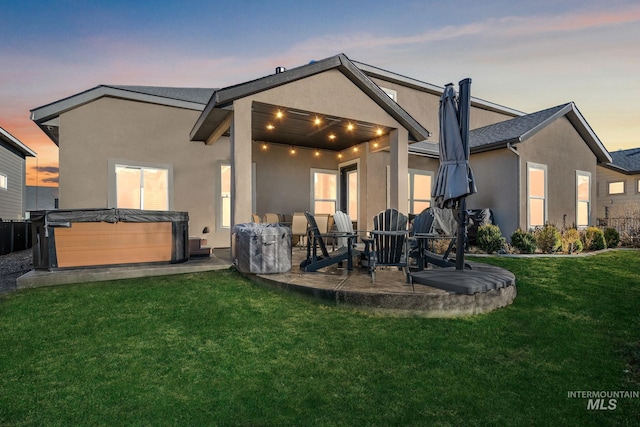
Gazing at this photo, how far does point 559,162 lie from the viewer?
10859 millimetres

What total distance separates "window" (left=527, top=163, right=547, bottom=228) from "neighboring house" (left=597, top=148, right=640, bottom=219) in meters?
8.27

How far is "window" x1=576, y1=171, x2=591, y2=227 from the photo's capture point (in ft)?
37.4

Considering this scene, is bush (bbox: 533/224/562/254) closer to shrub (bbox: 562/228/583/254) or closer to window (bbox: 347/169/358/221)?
shrub (bbox: 562/228/583/254)

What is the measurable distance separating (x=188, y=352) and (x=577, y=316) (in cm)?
421

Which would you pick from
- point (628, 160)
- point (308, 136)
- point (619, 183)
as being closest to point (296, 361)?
point (308, 136)

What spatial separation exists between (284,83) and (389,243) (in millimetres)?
3762

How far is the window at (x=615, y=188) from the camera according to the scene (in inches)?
658

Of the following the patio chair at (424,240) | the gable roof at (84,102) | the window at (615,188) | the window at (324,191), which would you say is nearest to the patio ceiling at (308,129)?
the window at (324,191)

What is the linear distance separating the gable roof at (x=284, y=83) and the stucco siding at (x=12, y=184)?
15.3 m

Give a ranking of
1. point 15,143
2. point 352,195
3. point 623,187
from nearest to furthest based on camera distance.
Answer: point 352,195
point 623,187
point 15,143

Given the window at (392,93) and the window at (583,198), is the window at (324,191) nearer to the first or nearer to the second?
the window at (392,93)

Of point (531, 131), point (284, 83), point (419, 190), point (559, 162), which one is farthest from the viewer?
point (419, 190)

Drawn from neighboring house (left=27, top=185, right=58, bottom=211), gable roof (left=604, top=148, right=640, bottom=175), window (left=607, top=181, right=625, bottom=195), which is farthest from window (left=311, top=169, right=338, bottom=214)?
neighboring house (left=27, top=185, right=58, bottom=211)

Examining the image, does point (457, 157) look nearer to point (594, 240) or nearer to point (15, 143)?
point (594, 240)
